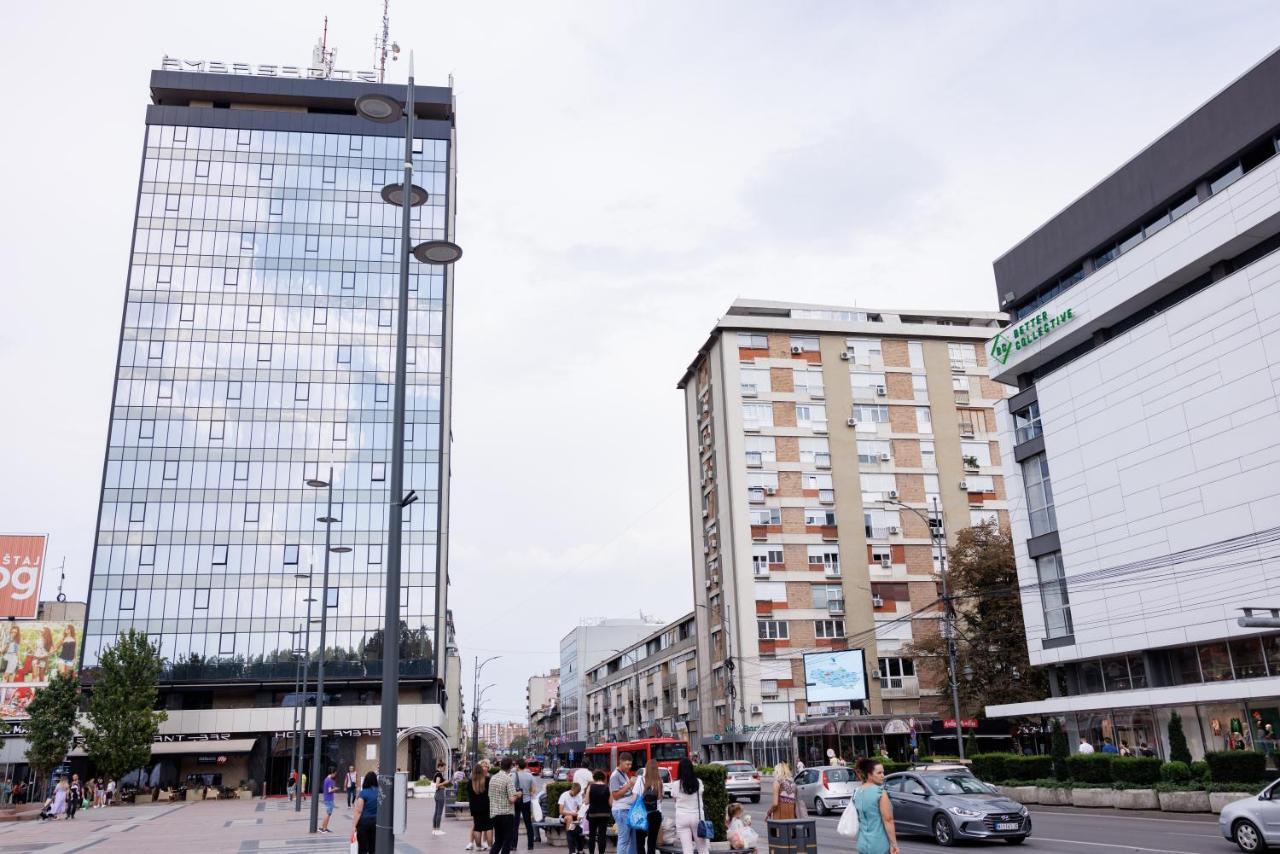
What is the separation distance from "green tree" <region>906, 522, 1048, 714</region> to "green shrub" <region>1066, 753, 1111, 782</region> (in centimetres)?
1710

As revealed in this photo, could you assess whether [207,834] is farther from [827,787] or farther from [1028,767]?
[1028,767]

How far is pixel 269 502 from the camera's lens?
62688mm

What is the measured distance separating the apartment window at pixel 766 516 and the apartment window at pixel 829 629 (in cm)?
705

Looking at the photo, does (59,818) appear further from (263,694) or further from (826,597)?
(826,597)

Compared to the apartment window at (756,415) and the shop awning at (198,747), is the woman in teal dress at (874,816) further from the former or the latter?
the apartment window at (756,415)

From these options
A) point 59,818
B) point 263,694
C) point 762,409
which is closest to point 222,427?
point 263,694

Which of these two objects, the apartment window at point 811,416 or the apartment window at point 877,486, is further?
the apartment window at point 811,416

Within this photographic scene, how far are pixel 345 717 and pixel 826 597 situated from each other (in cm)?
3153

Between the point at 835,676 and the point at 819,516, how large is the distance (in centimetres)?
1307

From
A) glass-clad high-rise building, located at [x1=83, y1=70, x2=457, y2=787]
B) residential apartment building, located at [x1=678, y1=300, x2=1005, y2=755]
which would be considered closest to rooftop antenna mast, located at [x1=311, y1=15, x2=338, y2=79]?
glass-clad high-rise building, located at [x1=83, y1=70, x2=457, y2=787]

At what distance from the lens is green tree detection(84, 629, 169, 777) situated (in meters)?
49.7

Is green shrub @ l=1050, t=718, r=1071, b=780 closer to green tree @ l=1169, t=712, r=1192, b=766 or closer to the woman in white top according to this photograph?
green tree @ l=1169, t=712, r=1192, b=766

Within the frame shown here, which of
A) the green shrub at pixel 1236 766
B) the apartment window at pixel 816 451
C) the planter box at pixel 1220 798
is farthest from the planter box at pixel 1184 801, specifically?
the apartment window at pixel 816 451

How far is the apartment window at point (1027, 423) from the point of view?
1656 inches
